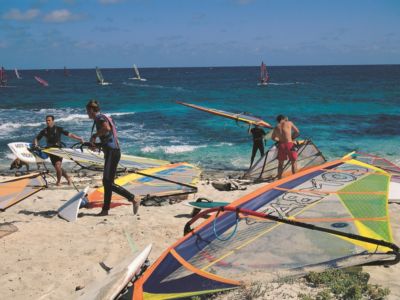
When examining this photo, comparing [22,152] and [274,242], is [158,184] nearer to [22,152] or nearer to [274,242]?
[274,242]

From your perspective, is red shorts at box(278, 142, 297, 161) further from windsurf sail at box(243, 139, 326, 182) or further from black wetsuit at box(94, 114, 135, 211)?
black wetsuit at box(94, 114, 135, 211)

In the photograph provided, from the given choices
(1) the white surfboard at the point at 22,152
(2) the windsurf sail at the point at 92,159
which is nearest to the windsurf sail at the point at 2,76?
(1) the white surfboard at the point at 22,152

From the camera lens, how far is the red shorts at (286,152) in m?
9.44

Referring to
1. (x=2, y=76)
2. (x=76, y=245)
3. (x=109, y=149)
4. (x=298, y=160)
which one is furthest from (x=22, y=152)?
(x=2, y=76)

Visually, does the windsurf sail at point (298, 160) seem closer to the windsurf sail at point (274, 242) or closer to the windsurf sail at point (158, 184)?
the windsurf sail at point (158, 184)

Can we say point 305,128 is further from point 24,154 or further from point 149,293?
point 149,293

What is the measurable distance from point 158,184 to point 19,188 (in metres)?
2.62

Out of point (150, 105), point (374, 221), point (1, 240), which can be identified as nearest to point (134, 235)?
point (1, 240)

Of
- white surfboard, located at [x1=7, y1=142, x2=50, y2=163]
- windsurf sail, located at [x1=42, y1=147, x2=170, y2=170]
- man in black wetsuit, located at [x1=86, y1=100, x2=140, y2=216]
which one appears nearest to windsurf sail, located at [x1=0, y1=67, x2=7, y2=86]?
white surfboard, located at [x1=7, y1=142, x2=50, y2=163]

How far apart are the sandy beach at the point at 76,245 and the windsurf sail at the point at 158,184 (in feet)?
1.27

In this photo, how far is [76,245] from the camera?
5.56 meters

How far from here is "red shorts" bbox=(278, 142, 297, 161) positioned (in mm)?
9438

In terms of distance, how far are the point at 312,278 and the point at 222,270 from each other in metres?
0.85

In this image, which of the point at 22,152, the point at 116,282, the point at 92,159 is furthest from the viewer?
the point at 22,152
